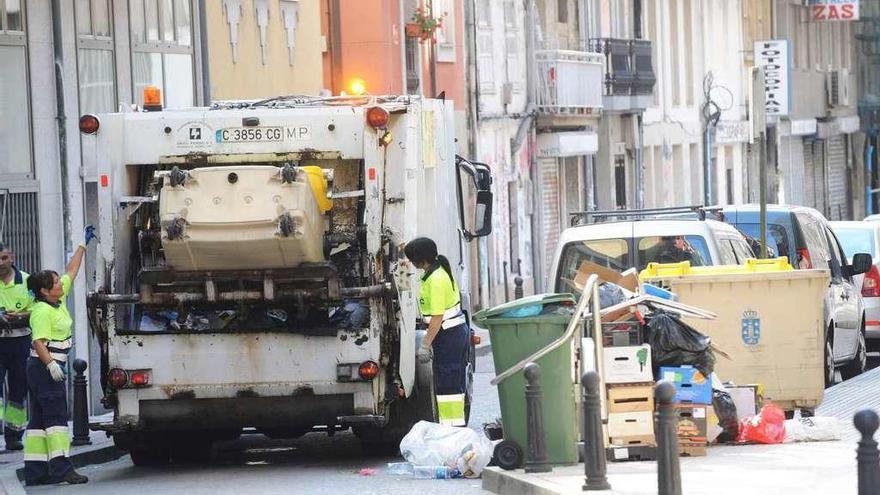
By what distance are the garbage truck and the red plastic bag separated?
8.21 feet

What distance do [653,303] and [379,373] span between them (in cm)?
215

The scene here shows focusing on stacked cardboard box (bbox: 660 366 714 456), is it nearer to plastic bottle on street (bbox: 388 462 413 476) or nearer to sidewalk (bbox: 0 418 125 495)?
plastic bottle on street (bbox: 388 462 413 476)

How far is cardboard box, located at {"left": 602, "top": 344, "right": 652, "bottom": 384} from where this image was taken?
556 inches

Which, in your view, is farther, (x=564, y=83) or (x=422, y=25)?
(x=564, y=83)

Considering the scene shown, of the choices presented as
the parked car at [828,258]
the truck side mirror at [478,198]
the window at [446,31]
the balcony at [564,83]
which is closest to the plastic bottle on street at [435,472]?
the truck side mirror at [478,198]

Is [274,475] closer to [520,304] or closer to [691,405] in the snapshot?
[520,304]

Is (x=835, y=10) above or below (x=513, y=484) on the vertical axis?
above

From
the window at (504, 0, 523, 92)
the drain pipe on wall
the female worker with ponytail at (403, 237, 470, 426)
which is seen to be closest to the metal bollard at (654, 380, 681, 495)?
the female worker with ponytail at (403, 237, 470, 426)

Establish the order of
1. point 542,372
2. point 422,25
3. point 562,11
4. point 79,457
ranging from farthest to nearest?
point 562,11 → point 422,25 → point 79,457 → point 542,372

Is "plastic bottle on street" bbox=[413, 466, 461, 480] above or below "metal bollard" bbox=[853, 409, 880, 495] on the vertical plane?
below

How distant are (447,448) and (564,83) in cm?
2734

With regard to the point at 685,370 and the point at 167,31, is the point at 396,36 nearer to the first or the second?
the point at 167,31

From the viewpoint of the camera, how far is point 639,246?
18672 millimetres

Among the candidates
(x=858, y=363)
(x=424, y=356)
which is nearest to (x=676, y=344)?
(x=424, y=356)
